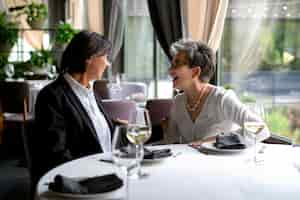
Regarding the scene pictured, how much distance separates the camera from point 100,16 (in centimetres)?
852

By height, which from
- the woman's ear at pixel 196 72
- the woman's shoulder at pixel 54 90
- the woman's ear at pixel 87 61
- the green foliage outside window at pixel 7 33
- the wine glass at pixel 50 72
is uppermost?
the green foliage outside window at pixel 7 33

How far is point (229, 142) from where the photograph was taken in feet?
7.88

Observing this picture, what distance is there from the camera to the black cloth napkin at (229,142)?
236cm

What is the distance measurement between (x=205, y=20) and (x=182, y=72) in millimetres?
1793

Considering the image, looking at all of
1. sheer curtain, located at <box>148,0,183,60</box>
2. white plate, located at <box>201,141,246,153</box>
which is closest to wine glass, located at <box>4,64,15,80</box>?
sheer curtain, located at <box>148,0,183,60</box>

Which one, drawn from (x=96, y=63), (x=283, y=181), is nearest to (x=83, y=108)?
(x=96, y=63)

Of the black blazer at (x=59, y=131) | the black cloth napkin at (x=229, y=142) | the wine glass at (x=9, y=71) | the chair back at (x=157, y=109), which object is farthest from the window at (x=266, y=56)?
the wine glass at (x=9, y=71)

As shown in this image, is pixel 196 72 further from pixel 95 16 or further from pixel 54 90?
pixel 95 16

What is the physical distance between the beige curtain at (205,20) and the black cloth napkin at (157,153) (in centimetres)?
241

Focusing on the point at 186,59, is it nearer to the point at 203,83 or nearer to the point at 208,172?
the point at 203,83

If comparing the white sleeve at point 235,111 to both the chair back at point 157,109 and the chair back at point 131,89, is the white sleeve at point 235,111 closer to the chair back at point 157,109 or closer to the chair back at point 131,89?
the chair back at point 157,109

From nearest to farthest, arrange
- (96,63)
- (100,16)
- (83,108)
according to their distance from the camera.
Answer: (83,108)
(96,63)
(100,16)

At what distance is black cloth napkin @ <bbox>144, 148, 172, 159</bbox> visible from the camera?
2.12 meters

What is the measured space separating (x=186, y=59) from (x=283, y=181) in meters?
1.23
